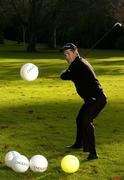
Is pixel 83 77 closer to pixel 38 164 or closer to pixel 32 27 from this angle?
pixel 38 164

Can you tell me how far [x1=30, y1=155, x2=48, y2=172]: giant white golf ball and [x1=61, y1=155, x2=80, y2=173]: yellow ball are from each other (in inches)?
13.6

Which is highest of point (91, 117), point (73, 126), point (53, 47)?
point (91, 117)

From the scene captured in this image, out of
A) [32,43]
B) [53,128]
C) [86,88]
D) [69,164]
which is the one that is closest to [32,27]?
[32,43]

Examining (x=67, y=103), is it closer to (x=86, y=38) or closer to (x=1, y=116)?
(x=1, y=116)

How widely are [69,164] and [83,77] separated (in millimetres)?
1839

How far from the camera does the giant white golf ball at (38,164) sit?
9203 mm

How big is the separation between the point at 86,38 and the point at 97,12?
9.90 metres

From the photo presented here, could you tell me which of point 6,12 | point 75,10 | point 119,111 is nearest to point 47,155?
point 119,111

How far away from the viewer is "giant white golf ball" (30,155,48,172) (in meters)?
9.20

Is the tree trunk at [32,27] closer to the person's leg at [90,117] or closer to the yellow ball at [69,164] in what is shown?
the person's leg at [90,117]

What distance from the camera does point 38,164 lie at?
9227mm

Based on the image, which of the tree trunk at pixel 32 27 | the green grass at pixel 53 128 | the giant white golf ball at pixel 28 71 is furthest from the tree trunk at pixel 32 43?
the giant white golf ball at pixel 28 71

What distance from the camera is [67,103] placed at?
1912 cm

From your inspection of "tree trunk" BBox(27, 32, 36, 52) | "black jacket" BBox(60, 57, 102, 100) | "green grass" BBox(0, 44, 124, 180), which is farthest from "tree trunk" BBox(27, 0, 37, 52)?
"black jacket" BBox(60, 57, 102, 100)
